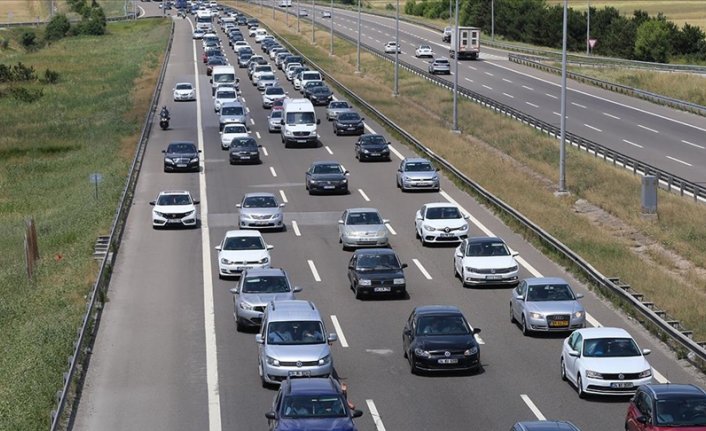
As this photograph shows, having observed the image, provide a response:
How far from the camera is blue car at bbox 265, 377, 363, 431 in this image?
22.4 m

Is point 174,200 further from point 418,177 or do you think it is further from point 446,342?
point 446,342

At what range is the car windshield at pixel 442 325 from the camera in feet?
96.1

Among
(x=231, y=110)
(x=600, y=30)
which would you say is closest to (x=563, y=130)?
(x=231, y=110)

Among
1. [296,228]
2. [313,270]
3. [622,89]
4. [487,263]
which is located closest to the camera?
[487,263]

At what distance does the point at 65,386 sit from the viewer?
1027 inches

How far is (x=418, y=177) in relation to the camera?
54500 millimetres

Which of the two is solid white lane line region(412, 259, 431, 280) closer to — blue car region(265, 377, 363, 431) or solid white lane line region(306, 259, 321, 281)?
solid white lane line region(306, 259, 321, 281)

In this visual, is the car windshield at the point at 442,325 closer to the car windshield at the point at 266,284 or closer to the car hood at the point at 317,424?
the car windshield at the point at 266,284

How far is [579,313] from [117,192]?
92.3 ft

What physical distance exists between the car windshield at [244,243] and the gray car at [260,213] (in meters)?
7.01

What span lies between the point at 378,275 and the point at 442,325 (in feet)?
24.2

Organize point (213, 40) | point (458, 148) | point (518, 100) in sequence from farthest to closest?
point (213, 40)
point (518, 100)
point (458, 148)

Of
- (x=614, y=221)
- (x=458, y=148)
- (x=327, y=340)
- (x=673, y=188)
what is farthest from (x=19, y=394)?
(x=458, y=148)

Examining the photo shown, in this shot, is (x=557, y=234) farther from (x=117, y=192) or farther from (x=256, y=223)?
(x=117, y=192)
